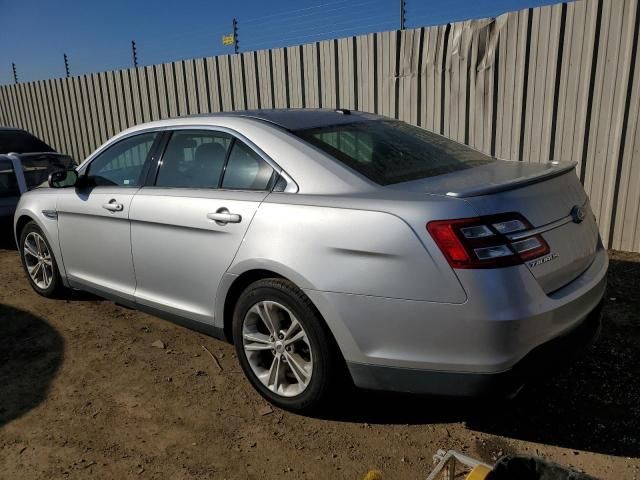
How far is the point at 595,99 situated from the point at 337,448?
444 cm

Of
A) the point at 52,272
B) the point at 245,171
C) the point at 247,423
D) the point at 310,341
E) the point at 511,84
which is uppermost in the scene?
the point at 511,84

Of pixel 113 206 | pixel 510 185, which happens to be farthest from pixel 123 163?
pixel 510 185

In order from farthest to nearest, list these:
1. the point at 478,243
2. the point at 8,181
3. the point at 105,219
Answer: the point at 8,181
the point at 105,219
the point at 478,243

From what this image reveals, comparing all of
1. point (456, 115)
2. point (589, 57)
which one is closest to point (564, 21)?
point (589, 57)

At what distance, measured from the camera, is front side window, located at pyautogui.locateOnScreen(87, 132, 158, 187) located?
3.76 metres

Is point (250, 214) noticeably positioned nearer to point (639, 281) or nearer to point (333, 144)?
point (333, 144)

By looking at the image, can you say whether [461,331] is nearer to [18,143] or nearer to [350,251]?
[350,251]

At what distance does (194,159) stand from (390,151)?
1.27m

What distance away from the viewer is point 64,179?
4188mm

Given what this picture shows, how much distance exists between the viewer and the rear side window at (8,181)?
6746 millimetres

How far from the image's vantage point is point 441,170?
9.41 feet

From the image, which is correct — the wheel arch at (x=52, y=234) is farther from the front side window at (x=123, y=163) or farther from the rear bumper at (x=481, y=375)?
the rear bumper at (x=481, y=375)

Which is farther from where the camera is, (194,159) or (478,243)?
(194,159)

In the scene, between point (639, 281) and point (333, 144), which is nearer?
point (333, 144)
